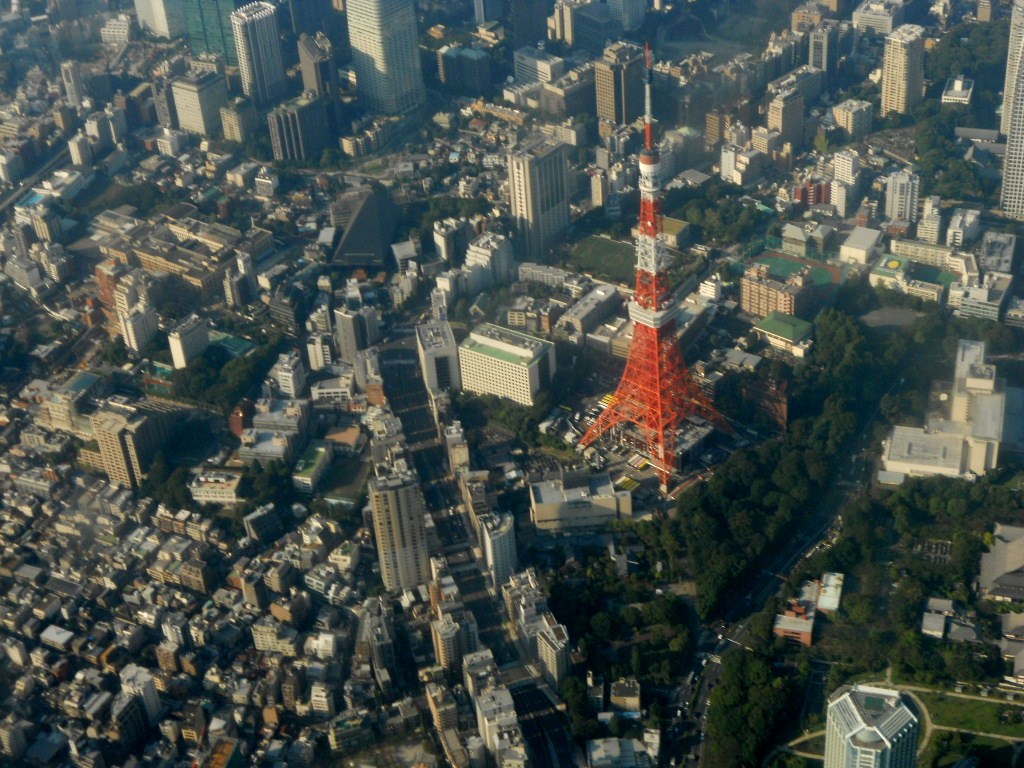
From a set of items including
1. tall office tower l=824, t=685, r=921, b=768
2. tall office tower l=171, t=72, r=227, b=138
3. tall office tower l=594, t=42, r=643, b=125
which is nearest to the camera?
tall office tower l=824, t=685, r=921, b=768

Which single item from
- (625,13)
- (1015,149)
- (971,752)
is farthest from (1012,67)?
(971,752)

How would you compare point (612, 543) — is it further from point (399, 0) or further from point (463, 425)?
point (399, 0)

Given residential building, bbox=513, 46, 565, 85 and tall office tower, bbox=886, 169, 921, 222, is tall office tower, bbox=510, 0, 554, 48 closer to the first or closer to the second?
residential building, bbox=513, 46, 565, 85

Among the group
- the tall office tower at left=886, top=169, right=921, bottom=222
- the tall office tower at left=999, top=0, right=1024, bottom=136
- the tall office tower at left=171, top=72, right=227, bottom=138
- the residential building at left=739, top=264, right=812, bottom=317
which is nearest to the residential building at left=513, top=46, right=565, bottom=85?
the tall office tower at left=171, top=72, right=227, bottom=138

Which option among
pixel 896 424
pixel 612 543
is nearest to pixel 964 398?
pixel 896 424

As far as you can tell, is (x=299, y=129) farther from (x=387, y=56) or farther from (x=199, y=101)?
(x=387, y=56)

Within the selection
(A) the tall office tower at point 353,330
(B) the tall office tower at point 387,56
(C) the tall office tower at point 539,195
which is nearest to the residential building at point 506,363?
(A) the tall office tower at point 353,330

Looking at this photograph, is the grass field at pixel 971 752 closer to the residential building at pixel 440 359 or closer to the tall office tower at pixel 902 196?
the residential building at pixel 440 359
